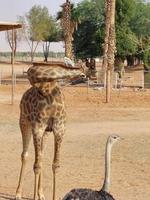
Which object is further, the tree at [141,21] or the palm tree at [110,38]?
the tree at [141,21]

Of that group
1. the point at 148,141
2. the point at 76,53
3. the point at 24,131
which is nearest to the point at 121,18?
the point at 76,53

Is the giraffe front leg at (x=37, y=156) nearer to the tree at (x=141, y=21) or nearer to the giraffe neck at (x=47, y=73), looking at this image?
the giraffe neck at (x=47, y=73)

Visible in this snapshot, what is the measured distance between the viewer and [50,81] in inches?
284

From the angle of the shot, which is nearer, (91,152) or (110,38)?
(91,152)

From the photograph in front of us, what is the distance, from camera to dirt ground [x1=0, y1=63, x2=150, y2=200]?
907cm

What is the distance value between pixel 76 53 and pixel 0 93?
67.6 ft

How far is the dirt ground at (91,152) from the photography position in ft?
29.8

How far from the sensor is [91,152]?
472 inches

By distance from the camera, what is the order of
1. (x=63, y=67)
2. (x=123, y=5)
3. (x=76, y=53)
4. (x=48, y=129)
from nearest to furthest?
(x=63, y=67) < (x=48, y=129) < (x=123, y=5) < (x=76, y=53)

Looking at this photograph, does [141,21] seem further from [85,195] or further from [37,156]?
[85,195]

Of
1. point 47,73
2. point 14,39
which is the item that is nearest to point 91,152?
point 47,73

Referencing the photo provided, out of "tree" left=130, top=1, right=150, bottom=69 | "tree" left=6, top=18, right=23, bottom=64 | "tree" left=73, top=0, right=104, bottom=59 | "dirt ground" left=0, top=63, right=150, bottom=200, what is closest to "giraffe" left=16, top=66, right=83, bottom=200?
"dirt ground" left=0, top=63, right=150, bottom=200

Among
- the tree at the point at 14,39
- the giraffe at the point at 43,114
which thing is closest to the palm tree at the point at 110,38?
the tree at the point at 14,39

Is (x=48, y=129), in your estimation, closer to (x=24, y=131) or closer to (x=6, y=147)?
(x=24, y=131)
